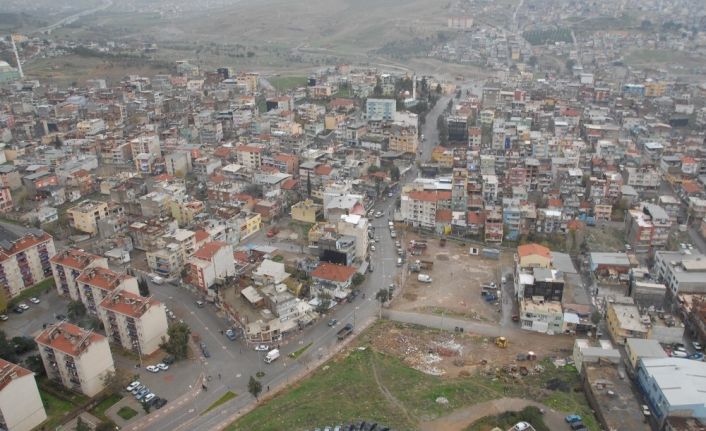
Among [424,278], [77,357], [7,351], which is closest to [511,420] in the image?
[424,278]

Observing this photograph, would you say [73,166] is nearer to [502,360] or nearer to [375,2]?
[502,360]

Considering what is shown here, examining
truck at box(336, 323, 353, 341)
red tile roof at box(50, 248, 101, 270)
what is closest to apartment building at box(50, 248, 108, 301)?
red tile roof at box(50, 248, 101, 270)

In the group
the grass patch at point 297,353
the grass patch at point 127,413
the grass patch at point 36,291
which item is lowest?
the grass patch at point 297,353

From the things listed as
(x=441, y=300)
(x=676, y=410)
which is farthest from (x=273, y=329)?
(x=676, y=410)

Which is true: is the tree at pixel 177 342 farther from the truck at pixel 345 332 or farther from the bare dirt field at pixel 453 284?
the bare dirt field at pixel 453 284

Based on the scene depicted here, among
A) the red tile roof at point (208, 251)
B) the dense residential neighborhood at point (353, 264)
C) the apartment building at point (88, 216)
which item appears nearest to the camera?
the dense residential neighborhood at point (353, 264)

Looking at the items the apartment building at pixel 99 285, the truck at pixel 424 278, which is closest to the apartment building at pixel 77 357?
the apartment building at pixel 99 285

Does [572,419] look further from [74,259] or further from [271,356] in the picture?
[74,259]
